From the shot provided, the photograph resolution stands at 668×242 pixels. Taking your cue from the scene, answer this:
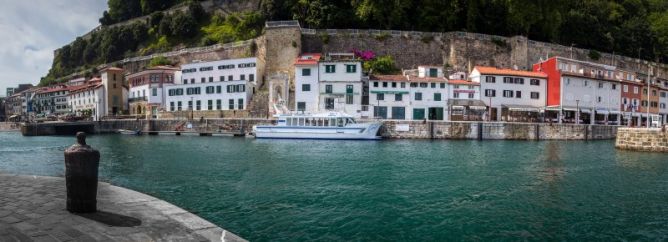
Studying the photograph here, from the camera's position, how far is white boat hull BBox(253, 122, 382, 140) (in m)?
36.1

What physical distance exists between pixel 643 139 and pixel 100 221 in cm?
3488

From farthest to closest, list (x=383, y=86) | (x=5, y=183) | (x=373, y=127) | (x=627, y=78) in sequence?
1. (x=627, y=78)
2. (x=383, y=86)
3. (x=373, y=127)
4. (x=5, y=183)

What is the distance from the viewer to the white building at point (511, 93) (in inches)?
1732

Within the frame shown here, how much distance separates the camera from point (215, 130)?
4491cm

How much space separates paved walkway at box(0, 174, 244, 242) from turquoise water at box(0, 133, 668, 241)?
1882mm

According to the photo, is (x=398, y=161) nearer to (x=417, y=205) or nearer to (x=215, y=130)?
(x=417, y=205)

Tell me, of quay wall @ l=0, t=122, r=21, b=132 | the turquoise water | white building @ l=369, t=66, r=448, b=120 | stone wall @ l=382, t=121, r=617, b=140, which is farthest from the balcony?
stone wall @ l=382, t=121, r=617, b=140

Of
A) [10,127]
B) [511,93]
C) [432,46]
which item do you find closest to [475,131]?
[511,93]

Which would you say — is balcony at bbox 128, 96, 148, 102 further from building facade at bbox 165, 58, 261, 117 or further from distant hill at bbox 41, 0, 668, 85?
distant hill at bbox 41, 0, 668, 85

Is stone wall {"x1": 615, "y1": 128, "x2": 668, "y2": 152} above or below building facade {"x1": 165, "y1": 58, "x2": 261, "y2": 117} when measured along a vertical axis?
below

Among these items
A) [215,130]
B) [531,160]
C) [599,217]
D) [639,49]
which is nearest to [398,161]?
[531,160]

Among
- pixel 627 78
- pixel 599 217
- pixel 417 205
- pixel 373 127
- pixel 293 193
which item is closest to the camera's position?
pixel 599 217

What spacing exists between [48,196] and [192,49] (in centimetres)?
5366

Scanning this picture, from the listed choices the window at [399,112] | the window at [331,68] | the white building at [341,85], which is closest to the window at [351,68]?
the white building at [341,85]
